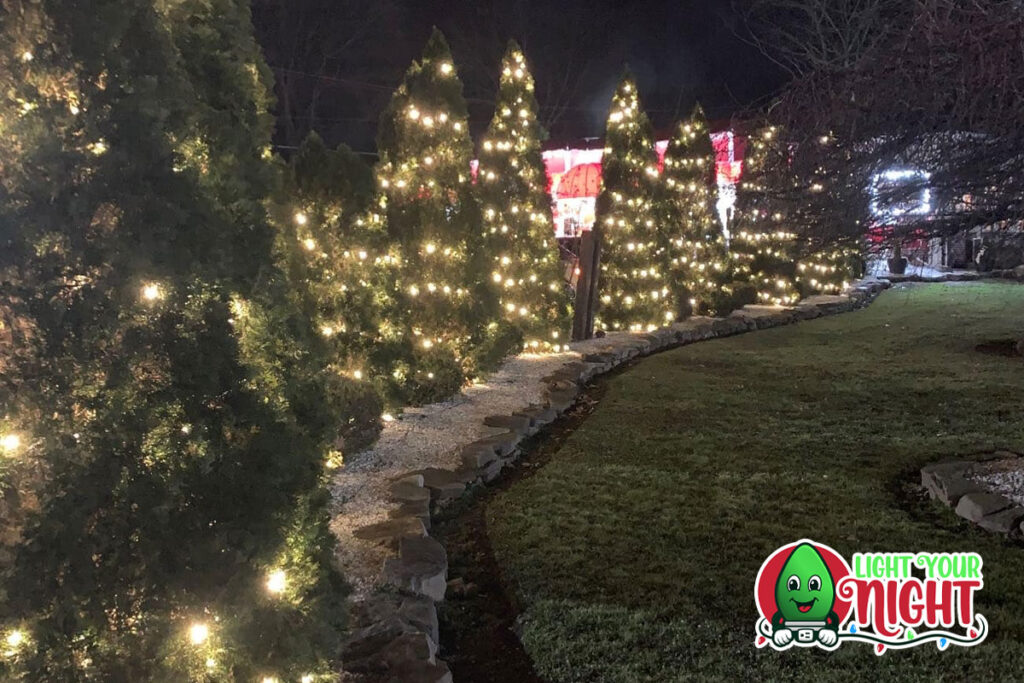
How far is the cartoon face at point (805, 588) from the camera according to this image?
3221 millimetres

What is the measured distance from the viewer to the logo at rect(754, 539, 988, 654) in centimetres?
309

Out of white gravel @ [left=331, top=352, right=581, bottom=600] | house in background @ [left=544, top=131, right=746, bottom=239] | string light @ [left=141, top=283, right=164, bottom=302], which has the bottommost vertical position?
white gravel @ [left=331, top=352, right=581, bottom=600]

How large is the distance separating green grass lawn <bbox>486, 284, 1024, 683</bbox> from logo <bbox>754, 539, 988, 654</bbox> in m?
0.07

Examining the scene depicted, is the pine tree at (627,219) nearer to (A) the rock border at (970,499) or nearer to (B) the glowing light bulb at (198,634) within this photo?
(A) the rock border at (970,499)

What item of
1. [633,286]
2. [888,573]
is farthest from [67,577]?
[633,286]

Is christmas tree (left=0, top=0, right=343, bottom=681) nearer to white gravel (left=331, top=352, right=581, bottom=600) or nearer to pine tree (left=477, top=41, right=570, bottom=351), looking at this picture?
white gravel (left=331, top=352, right=581, bottom=600)

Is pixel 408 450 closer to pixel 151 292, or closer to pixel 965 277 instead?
pixel 151 292

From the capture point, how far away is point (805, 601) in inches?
131

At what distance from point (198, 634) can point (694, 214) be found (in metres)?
12.3

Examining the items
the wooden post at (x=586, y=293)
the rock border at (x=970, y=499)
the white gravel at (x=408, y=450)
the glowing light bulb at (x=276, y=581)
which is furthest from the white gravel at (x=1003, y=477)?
the wooden post at (x=586, y=293)

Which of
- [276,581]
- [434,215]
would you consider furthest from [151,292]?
[434,215]

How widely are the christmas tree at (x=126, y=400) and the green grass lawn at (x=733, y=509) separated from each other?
139 centimetres

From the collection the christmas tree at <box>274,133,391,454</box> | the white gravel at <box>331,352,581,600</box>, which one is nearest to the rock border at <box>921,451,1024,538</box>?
the white gravel at <box>331,352,581,600</box>

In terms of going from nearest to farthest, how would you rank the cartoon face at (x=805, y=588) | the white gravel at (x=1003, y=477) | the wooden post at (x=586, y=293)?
the cartoon face at (x=805, y=588) < the white gravel at (x=1003, y=477) < the wooden post at (x=586, y=293)
